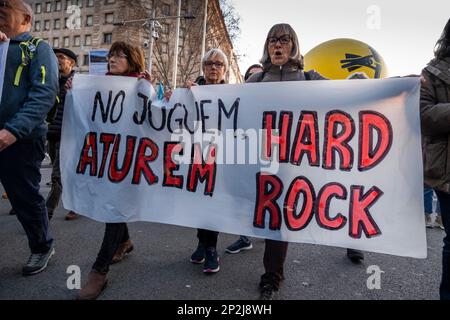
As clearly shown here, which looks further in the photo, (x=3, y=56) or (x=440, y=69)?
(x=3, y=56)

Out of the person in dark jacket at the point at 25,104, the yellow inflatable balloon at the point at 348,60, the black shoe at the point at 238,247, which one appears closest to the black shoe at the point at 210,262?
the black shoe at the point at 238,247

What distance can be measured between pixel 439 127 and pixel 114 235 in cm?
210

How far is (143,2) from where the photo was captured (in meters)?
26.7

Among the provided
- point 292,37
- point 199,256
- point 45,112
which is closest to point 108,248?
point 199,256

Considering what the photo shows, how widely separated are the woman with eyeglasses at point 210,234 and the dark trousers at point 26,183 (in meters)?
1.20

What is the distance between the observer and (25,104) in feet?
7.19

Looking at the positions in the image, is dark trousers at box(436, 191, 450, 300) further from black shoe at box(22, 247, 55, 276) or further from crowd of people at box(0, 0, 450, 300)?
black shoe at box(22, 247, 55, 276)

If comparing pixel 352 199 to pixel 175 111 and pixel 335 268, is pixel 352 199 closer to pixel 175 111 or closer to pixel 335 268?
pixel 335 268

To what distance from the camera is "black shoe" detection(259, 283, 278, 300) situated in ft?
6.97

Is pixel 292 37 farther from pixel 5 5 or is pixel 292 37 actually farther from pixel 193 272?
pixel 5 5

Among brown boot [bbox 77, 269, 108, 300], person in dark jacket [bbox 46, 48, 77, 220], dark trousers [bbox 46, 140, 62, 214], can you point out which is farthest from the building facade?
brown boot [bbox 77, 269, 108, 300]

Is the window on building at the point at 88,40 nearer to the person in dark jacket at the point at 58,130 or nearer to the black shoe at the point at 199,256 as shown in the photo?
the person in dark jacket at the point at 58,130

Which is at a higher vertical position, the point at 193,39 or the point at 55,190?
the point at 193,39

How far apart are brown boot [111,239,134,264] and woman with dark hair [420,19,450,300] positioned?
7.45ft
